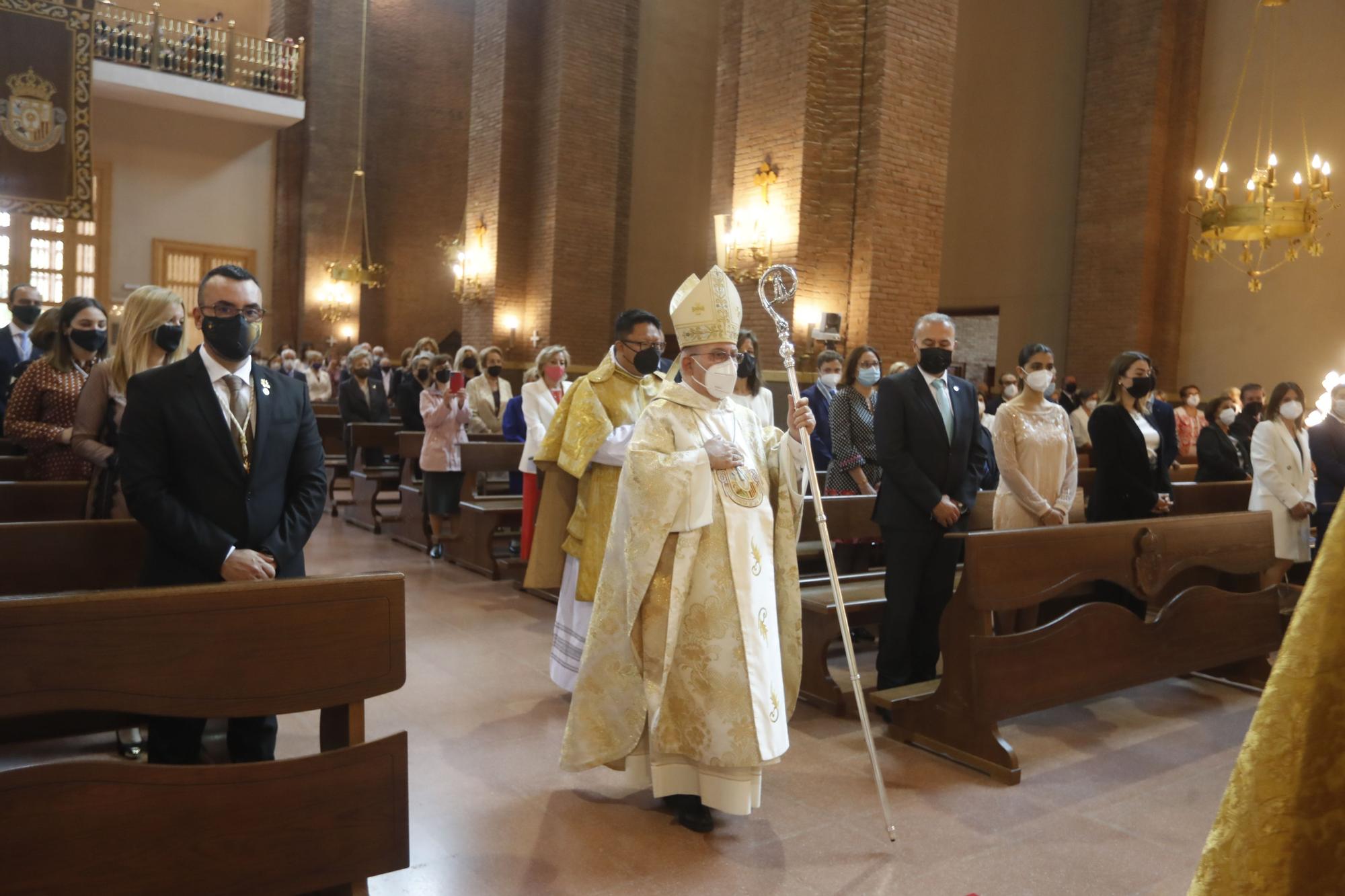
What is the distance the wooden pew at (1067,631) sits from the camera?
398 centimetres

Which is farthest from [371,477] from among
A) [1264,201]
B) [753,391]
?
[1264,201]

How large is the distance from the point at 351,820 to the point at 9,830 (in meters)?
0.70

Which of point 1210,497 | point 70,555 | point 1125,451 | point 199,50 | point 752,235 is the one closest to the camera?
point 70,555

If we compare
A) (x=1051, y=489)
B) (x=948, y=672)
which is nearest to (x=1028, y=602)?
(x=948, y=672)

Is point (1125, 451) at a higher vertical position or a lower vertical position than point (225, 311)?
lower

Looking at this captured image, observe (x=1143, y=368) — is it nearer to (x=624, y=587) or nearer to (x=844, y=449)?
(x=844, y=449)

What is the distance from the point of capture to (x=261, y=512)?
116 inches

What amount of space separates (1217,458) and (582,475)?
6060mm

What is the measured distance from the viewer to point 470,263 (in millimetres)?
15477

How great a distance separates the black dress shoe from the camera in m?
3.27

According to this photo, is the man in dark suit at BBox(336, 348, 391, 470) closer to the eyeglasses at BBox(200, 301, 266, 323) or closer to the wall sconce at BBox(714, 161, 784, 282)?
the wall sconce at BBox(714, 161, 784, 282)

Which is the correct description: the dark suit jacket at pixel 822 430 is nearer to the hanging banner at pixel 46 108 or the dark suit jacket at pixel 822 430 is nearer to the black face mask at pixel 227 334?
the black face mask at pixel 227 334

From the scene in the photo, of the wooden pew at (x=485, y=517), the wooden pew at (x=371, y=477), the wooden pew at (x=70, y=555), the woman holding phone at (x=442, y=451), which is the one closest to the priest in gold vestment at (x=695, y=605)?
the wooden pew at (x=70, y=555)

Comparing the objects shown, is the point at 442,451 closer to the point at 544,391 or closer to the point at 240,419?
the point at 544,391
